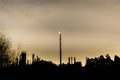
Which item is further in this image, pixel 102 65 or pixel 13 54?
pixel 13 54

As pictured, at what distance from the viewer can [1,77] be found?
38.8 m

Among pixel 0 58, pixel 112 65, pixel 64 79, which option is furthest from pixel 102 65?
pixel 0 58

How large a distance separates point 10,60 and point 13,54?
364cm

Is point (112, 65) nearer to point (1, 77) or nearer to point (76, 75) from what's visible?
point (76, 75)

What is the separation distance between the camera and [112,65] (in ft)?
115

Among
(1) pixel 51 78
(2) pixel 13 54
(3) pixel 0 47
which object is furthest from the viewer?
(2) pixel 13 54

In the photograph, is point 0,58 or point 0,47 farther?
point 0,47

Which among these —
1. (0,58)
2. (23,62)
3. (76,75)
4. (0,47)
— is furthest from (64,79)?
(0,47)

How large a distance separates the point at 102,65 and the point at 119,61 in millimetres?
2691

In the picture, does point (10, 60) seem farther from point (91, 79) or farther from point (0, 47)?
point (91, 79)

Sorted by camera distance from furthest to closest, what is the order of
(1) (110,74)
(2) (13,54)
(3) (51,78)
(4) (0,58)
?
(2) (13,54)
(4) (0,58)
(3) (51,78)
(1) (110,74)

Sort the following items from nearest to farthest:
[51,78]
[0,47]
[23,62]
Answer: [51,78] < [23,62] < [0,47]

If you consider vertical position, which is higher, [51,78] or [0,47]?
[0,47]

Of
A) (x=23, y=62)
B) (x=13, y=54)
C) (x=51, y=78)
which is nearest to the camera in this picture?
(x=51, y=78)
